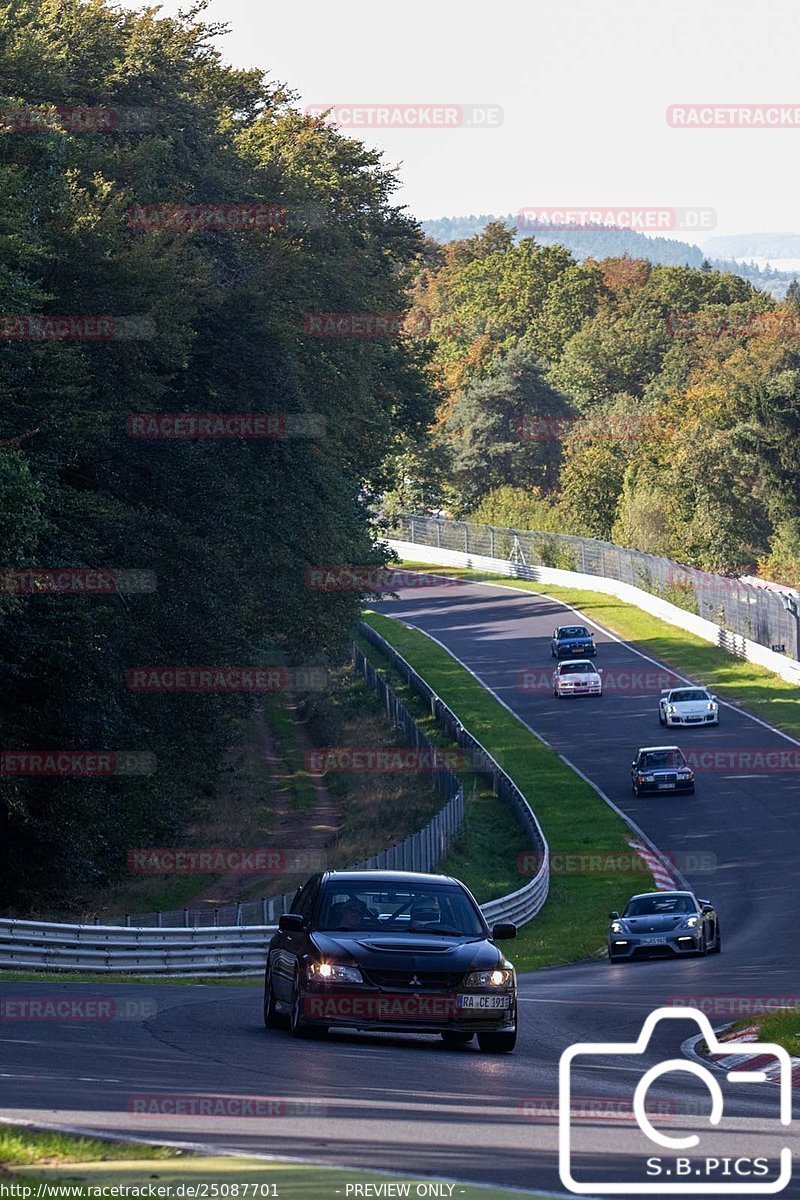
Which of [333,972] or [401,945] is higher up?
[401,945]

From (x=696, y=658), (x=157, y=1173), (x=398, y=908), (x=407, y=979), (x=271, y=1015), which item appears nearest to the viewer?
(x=157, y=1173)

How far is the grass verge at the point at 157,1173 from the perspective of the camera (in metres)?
7.94

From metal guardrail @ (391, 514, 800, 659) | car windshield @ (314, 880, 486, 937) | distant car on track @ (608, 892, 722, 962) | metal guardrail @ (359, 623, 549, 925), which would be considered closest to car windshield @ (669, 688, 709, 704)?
metal guardrail @ (391, 514, 800, 659)

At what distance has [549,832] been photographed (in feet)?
155

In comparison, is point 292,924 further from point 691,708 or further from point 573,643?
point 573,643

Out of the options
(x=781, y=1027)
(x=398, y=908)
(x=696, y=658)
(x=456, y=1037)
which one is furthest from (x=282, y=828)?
(x=456, y=1037)

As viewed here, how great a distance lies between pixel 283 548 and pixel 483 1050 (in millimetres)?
27044

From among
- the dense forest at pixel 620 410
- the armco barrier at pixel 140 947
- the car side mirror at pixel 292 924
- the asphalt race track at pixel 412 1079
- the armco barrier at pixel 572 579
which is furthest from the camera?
the dense forest at pixel 620 410

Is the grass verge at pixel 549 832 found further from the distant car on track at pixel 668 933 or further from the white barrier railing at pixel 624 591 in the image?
the white barrier railing at pixel 624 591

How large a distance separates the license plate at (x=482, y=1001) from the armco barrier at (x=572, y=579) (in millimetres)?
52328

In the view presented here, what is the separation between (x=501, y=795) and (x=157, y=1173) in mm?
42187

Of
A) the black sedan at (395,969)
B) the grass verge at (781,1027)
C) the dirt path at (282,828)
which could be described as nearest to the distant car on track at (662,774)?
the dirt path at (282,828)

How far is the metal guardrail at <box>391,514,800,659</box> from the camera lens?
69750 millimetres

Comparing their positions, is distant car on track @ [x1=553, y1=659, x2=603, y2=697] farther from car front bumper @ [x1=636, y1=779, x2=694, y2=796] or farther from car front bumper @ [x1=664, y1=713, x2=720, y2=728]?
car front bumper @ [x1=636, y1=779, x2=694, y2=796]
